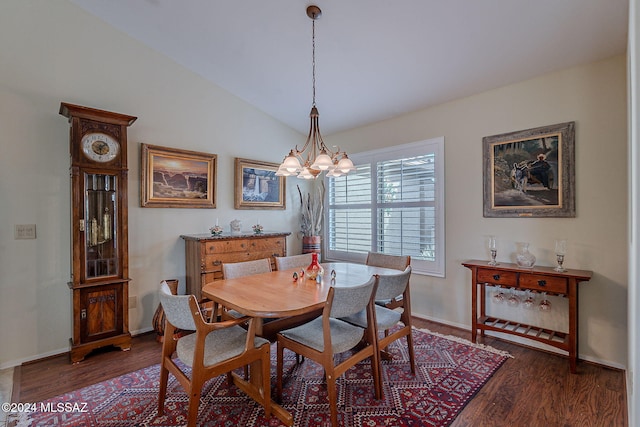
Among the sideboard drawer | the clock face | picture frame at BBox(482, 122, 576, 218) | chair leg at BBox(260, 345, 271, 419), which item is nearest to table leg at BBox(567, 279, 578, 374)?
picture frame at BBox(482, 122, 576, 218)

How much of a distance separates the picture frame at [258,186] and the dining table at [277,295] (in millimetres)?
1739

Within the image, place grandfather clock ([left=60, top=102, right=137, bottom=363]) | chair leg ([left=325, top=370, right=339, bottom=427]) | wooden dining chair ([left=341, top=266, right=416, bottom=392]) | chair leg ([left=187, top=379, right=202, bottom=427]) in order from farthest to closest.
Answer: grandfather clock ([left=60, top=102, right=137, bottom=363]), wooden dining chair ([left=341, top=266, right=416, bottom=392]), chair leg ([left=325, top=370, right=339, bottom=427]), chair leg ([left=187, top=379, right=202, bottom=427])

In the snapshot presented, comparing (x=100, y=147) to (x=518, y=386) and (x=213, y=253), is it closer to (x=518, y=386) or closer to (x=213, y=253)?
(x=213, y=253)

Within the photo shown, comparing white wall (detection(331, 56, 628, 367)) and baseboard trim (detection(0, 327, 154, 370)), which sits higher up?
white wall (detection(331, 56, 628, 367))

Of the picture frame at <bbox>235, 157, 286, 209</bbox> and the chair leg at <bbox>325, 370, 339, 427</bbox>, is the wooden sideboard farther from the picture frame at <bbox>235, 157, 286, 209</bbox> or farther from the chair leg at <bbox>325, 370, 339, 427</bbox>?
the chair leg at <bbox>325, 370, 339, 427</bbox>

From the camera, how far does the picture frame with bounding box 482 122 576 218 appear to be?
2760 mm

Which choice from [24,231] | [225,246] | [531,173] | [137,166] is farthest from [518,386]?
[24,231]

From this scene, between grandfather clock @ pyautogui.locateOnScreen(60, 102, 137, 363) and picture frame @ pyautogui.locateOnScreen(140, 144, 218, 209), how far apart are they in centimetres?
39

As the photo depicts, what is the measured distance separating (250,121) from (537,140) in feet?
11.2

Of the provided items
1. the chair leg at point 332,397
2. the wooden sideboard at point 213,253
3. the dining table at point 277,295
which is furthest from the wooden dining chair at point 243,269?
the chair leg at point 332,397

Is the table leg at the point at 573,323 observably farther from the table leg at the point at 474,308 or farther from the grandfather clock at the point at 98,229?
the grandfather clock at the point at 98,229

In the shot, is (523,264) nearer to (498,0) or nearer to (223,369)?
(498,0)

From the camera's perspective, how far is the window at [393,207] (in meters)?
3.66

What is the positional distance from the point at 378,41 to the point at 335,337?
2504 mm
